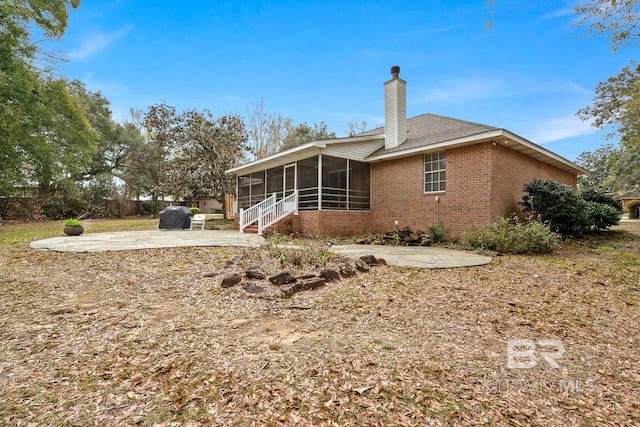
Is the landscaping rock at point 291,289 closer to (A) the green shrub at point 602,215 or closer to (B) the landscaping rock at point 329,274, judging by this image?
(B) the landscaping rock at point 329,274

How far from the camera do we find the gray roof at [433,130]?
30.1ft

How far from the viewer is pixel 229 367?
227 centimetres

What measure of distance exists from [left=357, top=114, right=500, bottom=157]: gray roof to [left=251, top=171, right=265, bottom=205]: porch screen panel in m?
6.67

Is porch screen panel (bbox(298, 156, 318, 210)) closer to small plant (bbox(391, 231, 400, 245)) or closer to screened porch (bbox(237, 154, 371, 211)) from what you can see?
screened porch (bbox(237, 154, 371, 211))

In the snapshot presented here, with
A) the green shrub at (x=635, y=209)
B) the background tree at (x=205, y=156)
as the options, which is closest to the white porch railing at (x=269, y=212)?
the background tree at (x=205, y=156)

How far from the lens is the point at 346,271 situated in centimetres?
483

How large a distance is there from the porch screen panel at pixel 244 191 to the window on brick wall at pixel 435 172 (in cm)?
948

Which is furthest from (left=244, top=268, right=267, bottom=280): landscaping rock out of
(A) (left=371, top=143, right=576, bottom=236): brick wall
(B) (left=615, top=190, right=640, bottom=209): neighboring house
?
(B) (left=615, top=190, right=640, bottom=209): neighboring house

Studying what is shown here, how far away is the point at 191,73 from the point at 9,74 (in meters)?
6.84

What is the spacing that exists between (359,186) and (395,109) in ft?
10.2

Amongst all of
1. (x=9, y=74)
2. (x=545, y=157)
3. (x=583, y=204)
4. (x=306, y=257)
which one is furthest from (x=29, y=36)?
(x=583, y=204)

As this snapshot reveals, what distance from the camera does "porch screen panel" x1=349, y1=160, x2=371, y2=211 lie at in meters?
11.7

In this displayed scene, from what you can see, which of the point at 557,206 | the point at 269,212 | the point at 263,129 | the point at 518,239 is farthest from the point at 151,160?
the point at 557,206

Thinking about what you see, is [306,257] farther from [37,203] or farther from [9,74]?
[37,203]
